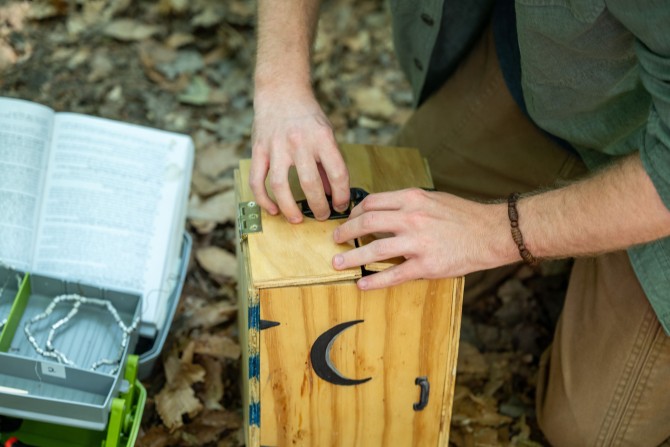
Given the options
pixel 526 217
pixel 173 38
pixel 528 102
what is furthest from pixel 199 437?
pixel 173 38

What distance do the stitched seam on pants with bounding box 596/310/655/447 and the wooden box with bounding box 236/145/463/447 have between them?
43 centimetres

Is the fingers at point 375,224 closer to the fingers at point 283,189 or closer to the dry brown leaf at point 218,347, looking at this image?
the fingers at point 283,189

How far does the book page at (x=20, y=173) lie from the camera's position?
5.71ft

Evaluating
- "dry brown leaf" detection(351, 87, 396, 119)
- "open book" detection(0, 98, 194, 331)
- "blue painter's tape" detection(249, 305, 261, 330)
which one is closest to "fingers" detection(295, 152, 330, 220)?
"blue painter's tape" detection(249, 305, 261, 330)

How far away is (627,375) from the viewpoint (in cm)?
176

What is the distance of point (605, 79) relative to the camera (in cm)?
157

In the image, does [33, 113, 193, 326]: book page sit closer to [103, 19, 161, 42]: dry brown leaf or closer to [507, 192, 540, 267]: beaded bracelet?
[507, 192, 540, 267]: beaded bracelet

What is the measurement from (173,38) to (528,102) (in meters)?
1.51

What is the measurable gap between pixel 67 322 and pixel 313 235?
0.59 metres

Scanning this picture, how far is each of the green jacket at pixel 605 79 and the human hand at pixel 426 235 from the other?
0.98ft

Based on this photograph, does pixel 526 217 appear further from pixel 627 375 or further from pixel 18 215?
pixel 18 215

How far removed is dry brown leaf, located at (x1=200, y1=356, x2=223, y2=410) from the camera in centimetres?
194

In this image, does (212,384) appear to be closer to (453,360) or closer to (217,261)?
(217,261)

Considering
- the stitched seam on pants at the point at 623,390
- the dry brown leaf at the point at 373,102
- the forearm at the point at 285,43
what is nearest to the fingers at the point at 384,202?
the forearm at the point at 285,43
